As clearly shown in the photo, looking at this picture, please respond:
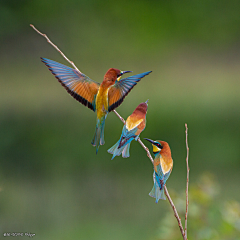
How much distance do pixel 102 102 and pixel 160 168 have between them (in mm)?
117

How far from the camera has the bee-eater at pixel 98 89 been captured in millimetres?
418

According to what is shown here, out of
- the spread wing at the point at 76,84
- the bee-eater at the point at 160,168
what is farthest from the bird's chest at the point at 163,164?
the spread wing at the point at 76,84

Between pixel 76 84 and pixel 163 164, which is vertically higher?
pixel 76 84

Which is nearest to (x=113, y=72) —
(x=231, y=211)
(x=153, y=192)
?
(x=153, y=192)

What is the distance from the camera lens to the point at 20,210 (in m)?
1.54

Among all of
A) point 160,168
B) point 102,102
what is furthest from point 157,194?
point 102,102

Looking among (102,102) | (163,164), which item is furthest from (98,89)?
(163,164)

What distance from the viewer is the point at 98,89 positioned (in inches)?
17.2

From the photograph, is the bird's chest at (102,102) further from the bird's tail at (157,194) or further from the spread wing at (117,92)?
the bird's tail at (157,194)

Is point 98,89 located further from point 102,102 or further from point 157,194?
point 157,194

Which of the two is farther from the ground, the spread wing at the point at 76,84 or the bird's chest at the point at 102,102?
the spread wing at the point at 76,84

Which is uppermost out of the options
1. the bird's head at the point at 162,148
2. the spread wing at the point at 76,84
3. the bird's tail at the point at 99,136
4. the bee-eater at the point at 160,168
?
the spread wing at the point at 76,84

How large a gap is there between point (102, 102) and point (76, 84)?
0.04 m

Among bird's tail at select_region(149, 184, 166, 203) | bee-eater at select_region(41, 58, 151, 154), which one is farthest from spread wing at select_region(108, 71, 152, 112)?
bird's tail at select_region(149, 184, 166, 203)
